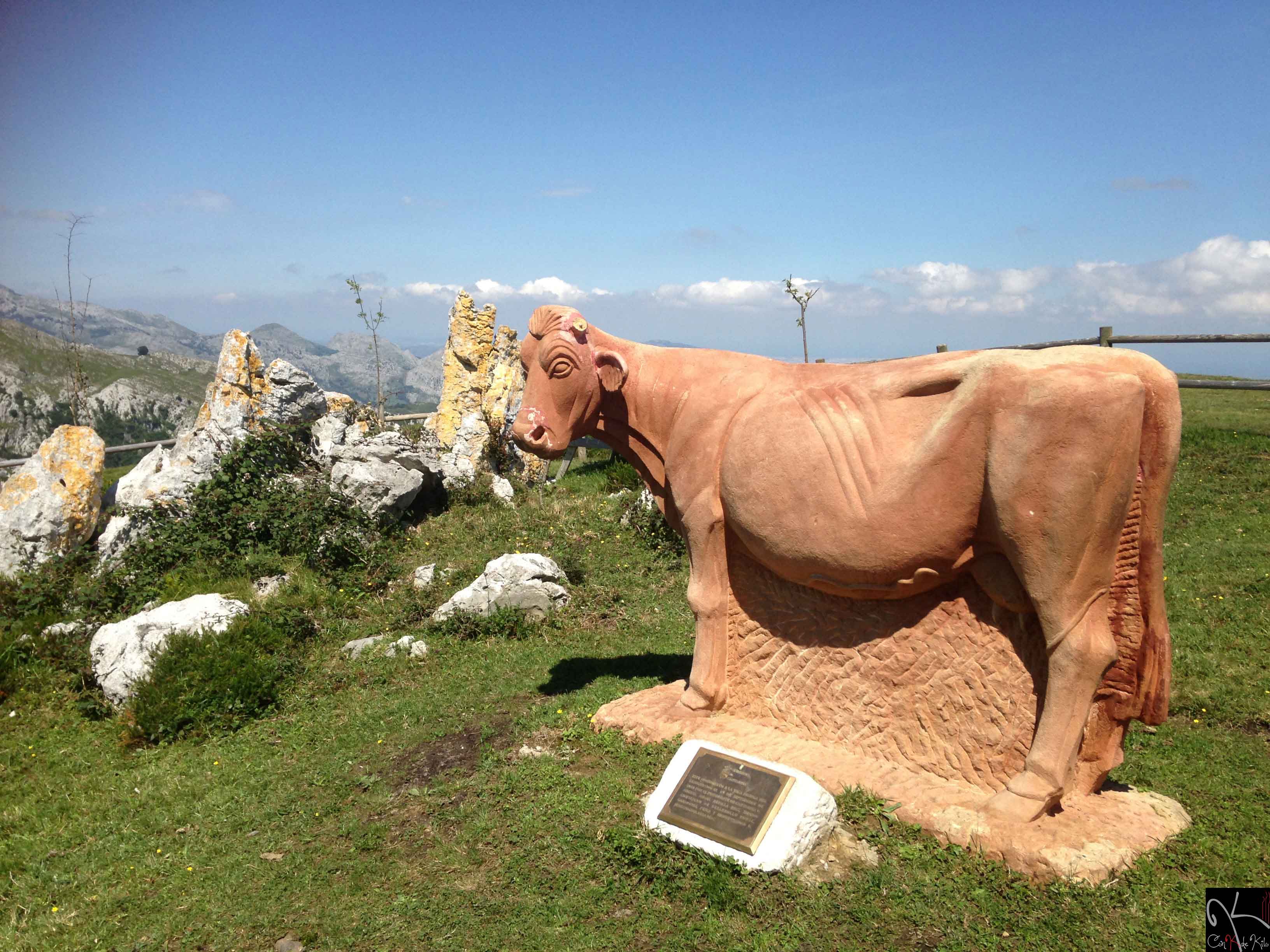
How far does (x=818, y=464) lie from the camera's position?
417 cm

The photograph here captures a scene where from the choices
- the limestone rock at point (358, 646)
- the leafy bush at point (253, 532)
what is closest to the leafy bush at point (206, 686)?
the limestone rock at point (358, 646)

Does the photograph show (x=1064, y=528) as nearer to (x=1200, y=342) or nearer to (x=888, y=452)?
(x=888, y=452)

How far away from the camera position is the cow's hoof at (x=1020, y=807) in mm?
3707

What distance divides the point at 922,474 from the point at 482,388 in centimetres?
991

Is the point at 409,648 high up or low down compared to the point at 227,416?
down

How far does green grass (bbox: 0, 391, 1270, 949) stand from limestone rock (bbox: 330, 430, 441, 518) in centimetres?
230

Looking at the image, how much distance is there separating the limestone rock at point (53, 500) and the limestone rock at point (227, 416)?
1.27 ft

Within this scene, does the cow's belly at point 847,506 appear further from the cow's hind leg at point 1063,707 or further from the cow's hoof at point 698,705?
the cow's hoof at point 698,705

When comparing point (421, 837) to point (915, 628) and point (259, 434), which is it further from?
point (259, 434)

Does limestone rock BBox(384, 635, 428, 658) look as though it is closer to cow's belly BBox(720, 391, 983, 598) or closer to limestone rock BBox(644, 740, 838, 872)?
limestone rock BBox(644, 740, 838, 872)

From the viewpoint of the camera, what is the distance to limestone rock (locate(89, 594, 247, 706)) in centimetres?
642

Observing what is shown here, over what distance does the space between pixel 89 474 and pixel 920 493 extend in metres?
9.61

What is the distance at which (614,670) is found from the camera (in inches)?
251

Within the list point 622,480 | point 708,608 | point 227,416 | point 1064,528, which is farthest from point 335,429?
point 1064,528
